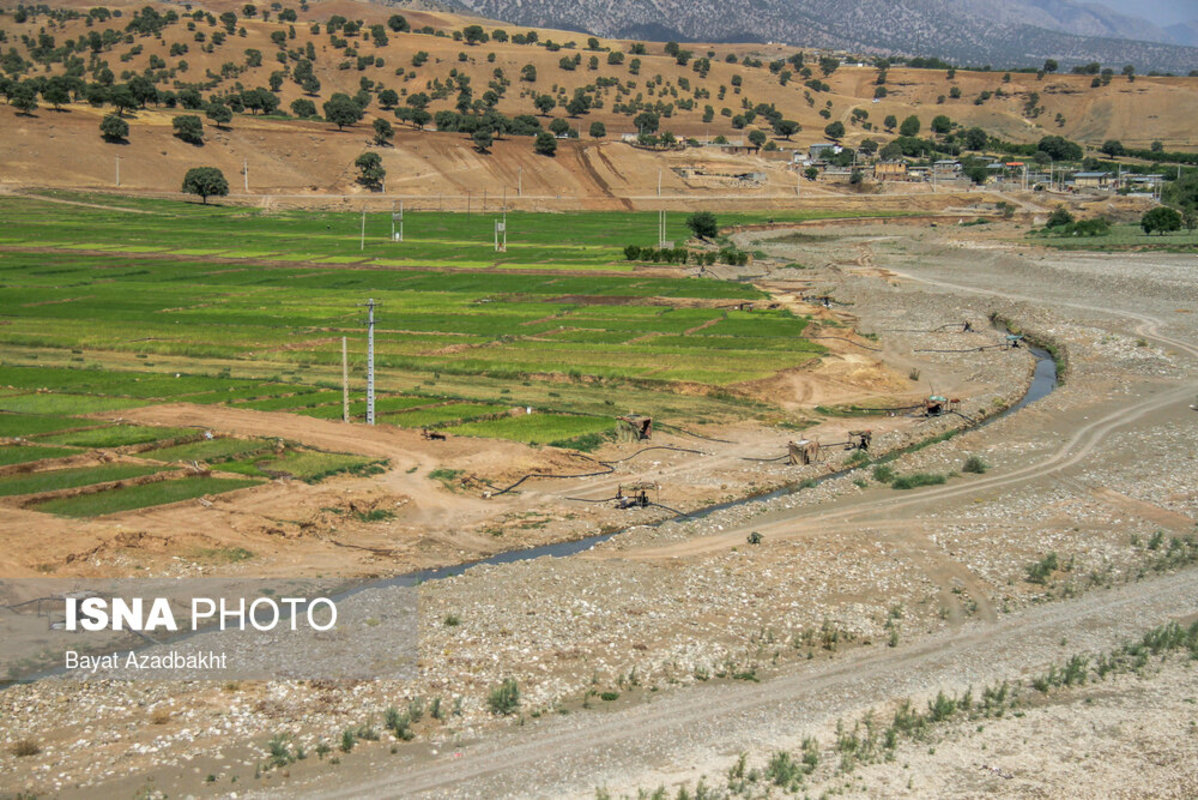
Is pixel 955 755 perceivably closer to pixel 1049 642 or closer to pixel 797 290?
pixel 1049 642

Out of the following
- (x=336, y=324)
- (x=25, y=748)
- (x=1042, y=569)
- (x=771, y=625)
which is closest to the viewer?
(x=25, y=748)

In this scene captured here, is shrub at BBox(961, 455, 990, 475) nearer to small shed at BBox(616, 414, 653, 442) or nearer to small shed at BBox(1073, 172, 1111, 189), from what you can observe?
small shed at BBox(616, 414, 653, 442)

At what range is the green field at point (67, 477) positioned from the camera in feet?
107

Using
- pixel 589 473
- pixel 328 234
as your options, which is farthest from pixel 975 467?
pixel 328 234

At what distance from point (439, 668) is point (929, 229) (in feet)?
448

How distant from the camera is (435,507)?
34688 millimetres

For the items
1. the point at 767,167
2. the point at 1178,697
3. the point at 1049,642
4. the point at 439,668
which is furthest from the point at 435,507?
the point at 767,167

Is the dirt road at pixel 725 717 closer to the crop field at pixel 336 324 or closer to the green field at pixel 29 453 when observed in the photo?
the crop field at pixel 336 324

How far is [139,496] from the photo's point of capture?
32.8m

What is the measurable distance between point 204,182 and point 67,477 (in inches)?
4580

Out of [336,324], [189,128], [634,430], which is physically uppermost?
[189,128]

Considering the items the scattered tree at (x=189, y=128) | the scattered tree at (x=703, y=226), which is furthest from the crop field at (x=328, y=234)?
the scattered tree at (x=189, y=128)

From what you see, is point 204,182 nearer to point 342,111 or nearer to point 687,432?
point 342,111

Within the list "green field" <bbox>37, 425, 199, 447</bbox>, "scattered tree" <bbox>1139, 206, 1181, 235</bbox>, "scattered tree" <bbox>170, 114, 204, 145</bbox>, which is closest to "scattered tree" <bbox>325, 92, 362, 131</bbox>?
"scattered tree" <bbox>170, 114, 204, 145</bbox>
